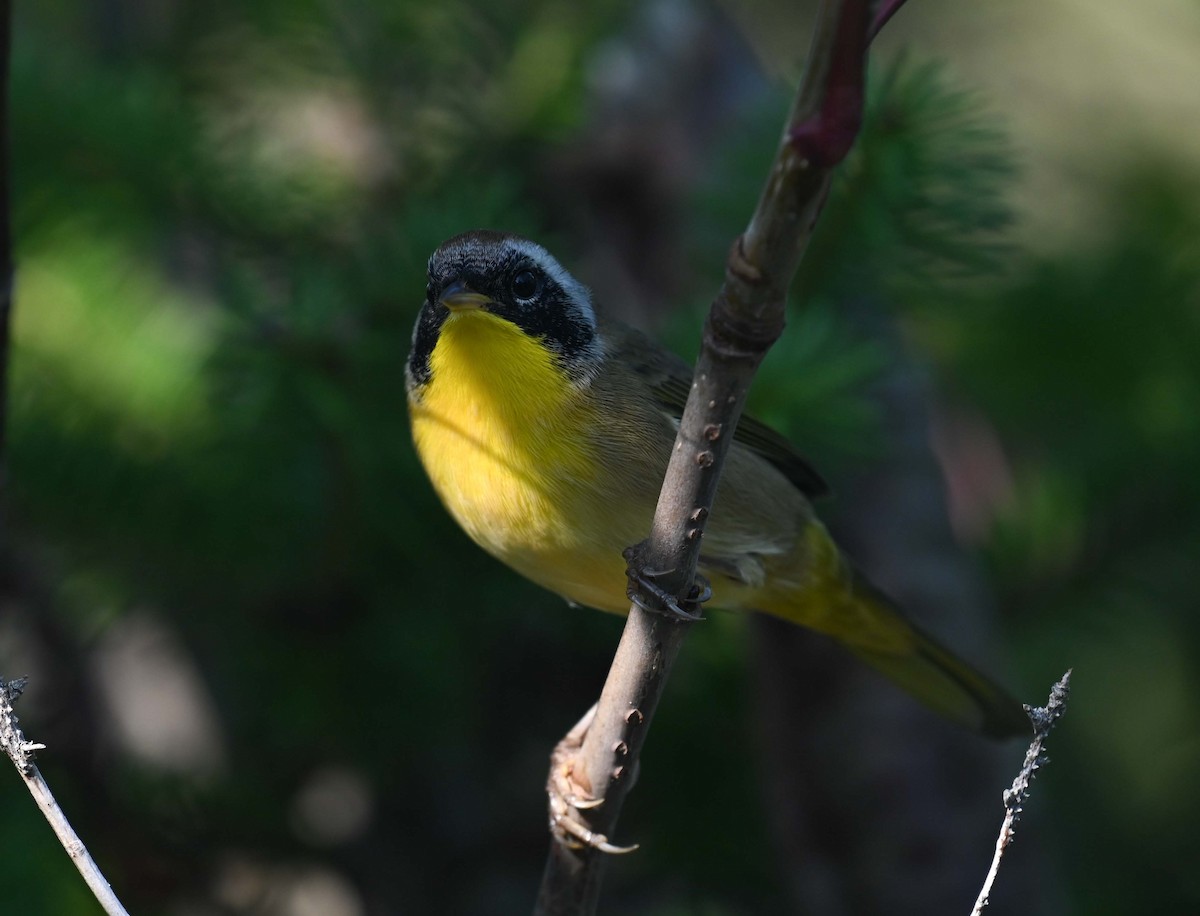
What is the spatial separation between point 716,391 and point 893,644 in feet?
5.70

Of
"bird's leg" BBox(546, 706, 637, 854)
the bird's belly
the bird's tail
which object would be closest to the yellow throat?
the bird's belly

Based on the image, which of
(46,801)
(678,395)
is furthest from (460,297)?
(46,801)

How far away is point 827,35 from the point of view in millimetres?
1156

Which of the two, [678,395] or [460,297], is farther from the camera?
[678,395]

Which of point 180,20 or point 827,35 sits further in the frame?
point 180,20

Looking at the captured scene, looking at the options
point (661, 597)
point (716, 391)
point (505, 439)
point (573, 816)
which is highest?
point (505, 439)

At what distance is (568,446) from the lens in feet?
7.84

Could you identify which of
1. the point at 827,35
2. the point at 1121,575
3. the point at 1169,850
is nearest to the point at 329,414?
the point at 827,35

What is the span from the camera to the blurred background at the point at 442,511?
2670 millimetres

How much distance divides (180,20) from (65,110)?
1.26 meters

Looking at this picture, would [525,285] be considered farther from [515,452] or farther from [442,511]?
[442,511]

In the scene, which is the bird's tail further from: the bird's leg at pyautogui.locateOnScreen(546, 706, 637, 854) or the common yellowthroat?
the bird's leg at pyautogui.locateOnScreen(546, 706, 637, 854)

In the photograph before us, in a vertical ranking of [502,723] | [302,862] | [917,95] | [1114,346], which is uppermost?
[1114,346]

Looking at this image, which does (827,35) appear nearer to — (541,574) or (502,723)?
(541,574)
